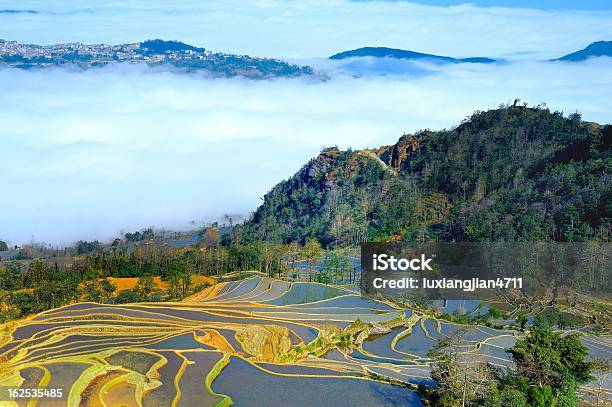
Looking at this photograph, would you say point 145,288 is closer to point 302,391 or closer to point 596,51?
point 302,391

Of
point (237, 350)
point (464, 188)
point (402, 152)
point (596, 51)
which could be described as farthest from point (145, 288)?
point (596, 51)

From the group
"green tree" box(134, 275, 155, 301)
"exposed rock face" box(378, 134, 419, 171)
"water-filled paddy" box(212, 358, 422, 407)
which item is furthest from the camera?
"exposed rock face" box(378, 134, 419, 171)

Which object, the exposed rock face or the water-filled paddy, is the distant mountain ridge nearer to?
the exposed rock face

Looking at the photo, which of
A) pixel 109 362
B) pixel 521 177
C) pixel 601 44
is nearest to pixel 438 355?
pixel 109 362

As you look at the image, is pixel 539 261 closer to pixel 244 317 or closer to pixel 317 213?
pixel 244 317

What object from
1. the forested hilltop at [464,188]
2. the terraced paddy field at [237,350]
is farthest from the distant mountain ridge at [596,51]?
the terraced paddy field at [237,350]

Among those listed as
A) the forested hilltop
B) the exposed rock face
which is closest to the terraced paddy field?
the forested hilltop
